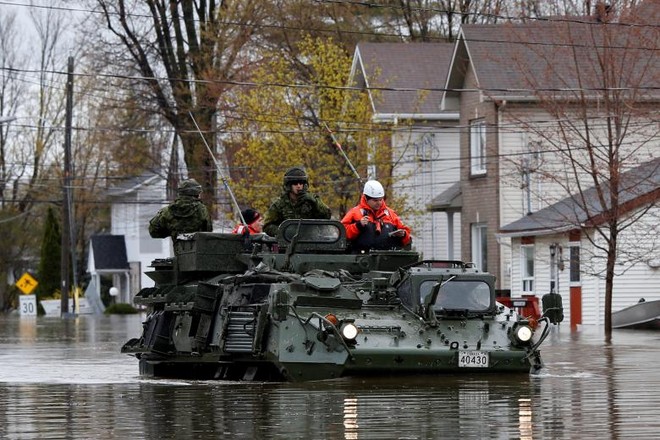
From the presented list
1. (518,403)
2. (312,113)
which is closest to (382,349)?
(518,403)

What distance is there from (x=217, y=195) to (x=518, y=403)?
44.5 m

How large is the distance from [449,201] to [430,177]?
10.2ft

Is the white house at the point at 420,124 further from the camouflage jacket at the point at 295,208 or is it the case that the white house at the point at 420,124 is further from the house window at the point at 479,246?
the camouflage jacket at the point at 295,208

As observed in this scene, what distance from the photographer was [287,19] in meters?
57.7

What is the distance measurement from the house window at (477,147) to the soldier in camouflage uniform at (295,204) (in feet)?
92.1

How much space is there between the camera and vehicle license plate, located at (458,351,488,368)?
19.1 meters

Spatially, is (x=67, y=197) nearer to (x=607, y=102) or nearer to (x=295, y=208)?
(x=607, y=102)

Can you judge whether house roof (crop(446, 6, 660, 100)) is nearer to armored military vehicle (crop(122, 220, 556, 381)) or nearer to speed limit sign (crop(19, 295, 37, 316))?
armored military vehicle (crop(122, 220, 556, 381))

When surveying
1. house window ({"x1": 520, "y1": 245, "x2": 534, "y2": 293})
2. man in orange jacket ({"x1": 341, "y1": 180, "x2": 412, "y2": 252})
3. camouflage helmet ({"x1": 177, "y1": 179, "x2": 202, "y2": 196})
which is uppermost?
camouflage helmet ({"x1": 177, "y1": 179, "x2": 202, "y2": 196})

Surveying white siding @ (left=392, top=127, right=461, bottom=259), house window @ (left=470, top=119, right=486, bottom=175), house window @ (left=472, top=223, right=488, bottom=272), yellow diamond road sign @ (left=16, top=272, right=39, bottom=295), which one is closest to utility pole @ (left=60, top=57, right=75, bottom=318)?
yellow diamond road sign @ (left=16, top=272, right=39, bottom=295)

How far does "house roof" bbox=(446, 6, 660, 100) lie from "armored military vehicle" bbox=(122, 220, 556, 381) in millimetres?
15096

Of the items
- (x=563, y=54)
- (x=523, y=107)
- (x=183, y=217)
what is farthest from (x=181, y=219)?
(x=523, y=107)

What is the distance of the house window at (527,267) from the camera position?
4778cm

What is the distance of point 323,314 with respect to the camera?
18953 millimetres
